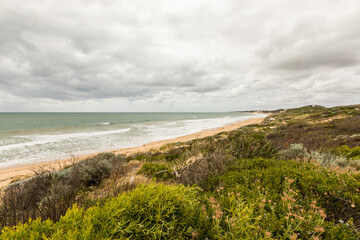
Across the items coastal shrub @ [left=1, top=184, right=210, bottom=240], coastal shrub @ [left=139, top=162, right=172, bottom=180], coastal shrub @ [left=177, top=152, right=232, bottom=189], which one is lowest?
coastal shrub @ [left=139, top=162, right=172, bottom=180]

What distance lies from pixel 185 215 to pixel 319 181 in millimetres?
2747

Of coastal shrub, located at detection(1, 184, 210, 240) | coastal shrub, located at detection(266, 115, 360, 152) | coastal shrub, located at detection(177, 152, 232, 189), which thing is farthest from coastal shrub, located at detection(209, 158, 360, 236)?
coastal shrub, located at detection(266, 115, 360, 152)

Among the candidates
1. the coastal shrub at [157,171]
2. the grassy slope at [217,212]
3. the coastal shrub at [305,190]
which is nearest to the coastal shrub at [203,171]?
the grassy slope at [217,212]

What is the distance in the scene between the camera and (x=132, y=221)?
1.75m

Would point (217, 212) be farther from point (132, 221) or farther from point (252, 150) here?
point (252, 150)

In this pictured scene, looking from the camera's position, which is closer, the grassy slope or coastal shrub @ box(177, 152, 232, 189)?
the grassy slope

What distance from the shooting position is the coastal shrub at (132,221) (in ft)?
4.97

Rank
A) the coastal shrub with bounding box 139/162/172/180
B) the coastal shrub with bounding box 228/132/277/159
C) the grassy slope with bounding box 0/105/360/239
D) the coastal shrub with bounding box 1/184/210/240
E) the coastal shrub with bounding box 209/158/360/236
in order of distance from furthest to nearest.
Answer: the coastal shrub with bounding box 228/132/277/159
the coastal shrub with bounding box 139/162/172/180
the coastal shrub with bounding box 209/158/360/236
the grassy slope with bounding box 0/105/360/239
the coastal shrub with bounding box 1/184/210/240

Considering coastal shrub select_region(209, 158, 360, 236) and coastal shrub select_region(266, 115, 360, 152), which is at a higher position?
coastal shrub select_region(209, 158, 360, 236)

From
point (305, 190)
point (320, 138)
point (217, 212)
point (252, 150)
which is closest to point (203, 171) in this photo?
point (305, 190)

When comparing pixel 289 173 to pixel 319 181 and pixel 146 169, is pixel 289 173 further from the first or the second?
pixel 146 169

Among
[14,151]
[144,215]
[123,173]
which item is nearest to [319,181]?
[144,215]

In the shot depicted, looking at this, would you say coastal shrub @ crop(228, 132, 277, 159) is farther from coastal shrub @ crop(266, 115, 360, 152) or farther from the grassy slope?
the grassy slope

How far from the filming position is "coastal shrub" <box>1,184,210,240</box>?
4.97 feet
